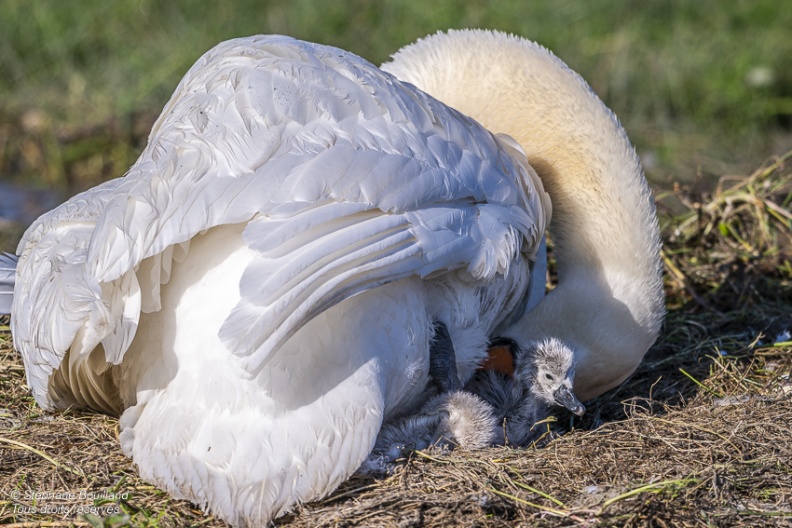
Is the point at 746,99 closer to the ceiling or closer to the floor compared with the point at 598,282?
closer to the floor

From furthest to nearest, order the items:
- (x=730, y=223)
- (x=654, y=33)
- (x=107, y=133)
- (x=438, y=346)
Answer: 1. (x=654, y=33)
2. (x=107, y=133)
3. (x=730, y=223)
4. (x=438, y=346)

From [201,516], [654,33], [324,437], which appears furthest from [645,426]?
[654,33]

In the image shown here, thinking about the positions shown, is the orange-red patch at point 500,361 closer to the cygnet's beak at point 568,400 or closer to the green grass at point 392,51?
the cygnet's beak at point 568,400

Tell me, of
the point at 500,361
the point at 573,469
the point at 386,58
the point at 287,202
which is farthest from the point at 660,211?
the point at 287,202

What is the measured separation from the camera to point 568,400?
3.87 m

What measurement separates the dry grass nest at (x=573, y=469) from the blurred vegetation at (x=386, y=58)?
3.42 meters

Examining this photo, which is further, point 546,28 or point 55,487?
point 546,28

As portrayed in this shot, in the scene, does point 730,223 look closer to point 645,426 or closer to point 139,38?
point 645,426

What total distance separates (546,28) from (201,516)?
259 inches

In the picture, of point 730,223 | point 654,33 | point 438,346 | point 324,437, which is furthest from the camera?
point 654,33

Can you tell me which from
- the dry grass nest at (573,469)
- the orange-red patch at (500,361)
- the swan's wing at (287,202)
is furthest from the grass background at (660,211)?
the swan's wing at (287,202)

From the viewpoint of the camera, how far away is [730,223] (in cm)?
565

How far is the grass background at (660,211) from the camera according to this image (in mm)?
3271

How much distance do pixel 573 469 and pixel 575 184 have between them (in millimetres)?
1301
